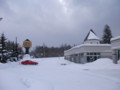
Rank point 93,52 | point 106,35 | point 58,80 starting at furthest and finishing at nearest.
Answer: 1. point 106,35
2. point 93,52
3. point 58,80

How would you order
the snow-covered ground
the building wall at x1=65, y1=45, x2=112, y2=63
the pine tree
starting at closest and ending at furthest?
the snow-covered ground, the building wall at x1=65, y1=45, x2=112, y2=63, the pine tree

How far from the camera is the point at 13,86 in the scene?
784 centimetres

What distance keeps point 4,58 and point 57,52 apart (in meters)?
79.2

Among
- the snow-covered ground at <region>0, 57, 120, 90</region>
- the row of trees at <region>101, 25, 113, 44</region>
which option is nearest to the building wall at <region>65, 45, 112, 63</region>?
the snow-covered ground at <region>0, 57, 120, 90</region>

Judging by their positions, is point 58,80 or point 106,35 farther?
point 106,35

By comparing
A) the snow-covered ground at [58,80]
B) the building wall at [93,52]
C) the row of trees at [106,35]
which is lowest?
the snow-covered ground at [58,80]

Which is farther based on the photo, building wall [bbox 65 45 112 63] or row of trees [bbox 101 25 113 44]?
row of trees [bbox 101 25 113 44]

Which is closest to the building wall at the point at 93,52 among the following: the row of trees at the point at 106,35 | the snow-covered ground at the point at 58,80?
the snow-covered ground at the point at 58,80

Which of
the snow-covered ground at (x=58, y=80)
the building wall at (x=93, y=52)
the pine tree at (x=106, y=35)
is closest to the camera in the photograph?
the snow-covered ground at (x=58, y=80)

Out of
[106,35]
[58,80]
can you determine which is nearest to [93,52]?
[58,80]

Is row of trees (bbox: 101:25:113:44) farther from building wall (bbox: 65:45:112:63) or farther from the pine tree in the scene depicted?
building wall (bbox: 65:45:112:63)

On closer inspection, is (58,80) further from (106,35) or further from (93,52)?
(106,35)

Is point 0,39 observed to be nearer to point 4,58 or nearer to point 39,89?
point 4,58

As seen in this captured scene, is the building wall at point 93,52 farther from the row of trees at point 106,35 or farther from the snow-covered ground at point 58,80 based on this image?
the row of trees at point 106,35
